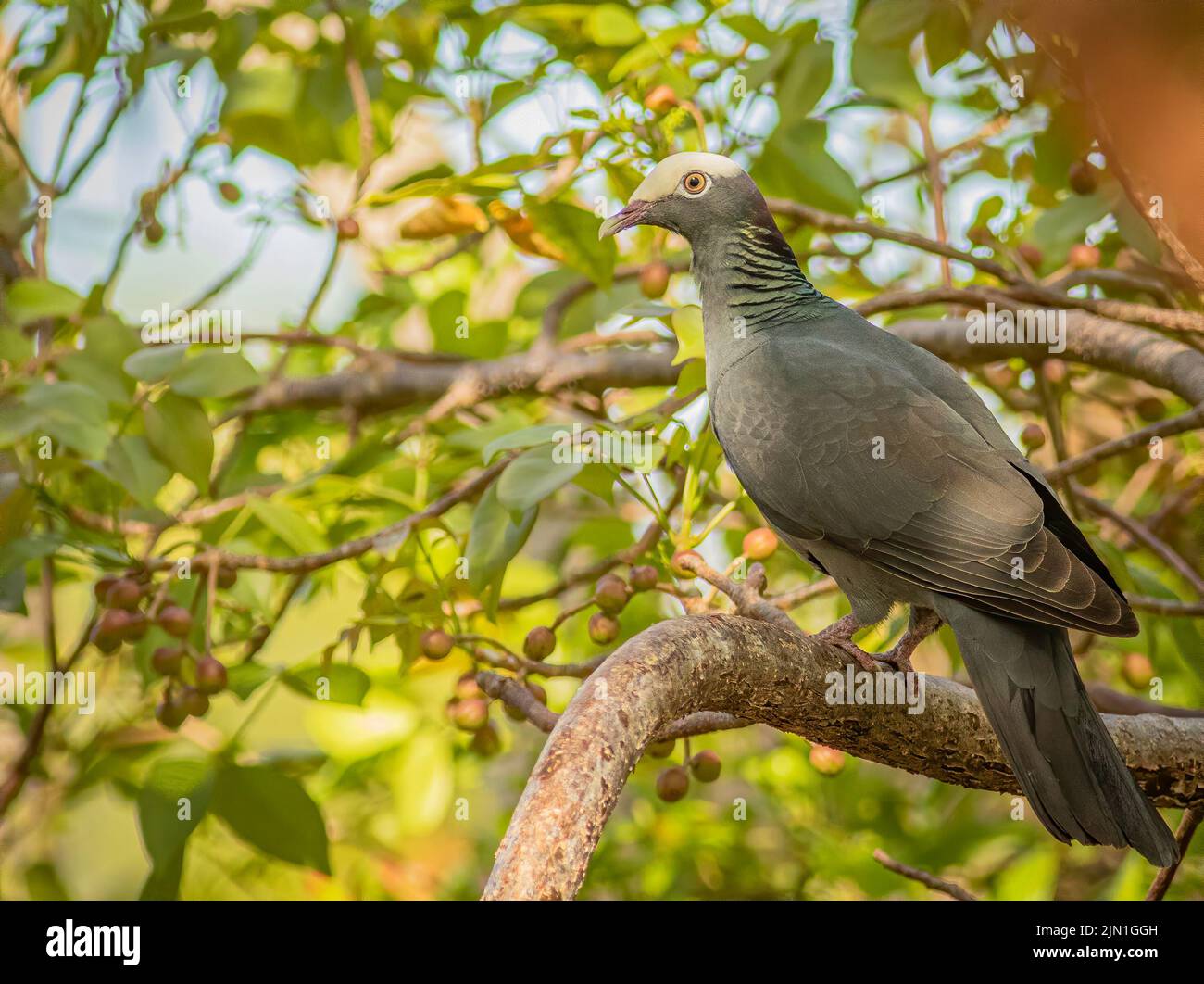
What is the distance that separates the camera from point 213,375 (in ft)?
8.20

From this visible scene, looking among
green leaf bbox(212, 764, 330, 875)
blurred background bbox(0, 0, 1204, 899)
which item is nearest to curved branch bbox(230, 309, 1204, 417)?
blurred background bbox(0, 0, 1204, 899)

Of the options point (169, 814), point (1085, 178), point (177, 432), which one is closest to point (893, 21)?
point (1085, 178)

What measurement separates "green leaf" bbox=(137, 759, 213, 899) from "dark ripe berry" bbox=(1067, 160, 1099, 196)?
7.65 ft

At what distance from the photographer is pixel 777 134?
9.21 ft

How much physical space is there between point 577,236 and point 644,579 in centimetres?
85

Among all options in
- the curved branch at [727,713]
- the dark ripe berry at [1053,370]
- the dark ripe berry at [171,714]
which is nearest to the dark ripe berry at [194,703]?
the dark ripe berry at [171,714]

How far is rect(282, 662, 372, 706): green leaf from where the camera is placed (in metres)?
2.41

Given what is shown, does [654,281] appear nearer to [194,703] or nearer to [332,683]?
[332,683]

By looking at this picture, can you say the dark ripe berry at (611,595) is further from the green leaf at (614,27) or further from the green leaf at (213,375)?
the green leaf at (614,27)

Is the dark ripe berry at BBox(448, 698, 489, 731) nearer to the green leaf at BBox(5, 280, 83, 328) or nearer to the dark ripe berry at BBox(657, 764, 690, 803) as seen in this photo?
the dark ripe berry at BBox(657, 764, 690, 803)

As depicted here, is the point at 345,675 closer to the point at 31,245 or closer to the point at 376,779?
the point at 376,779
